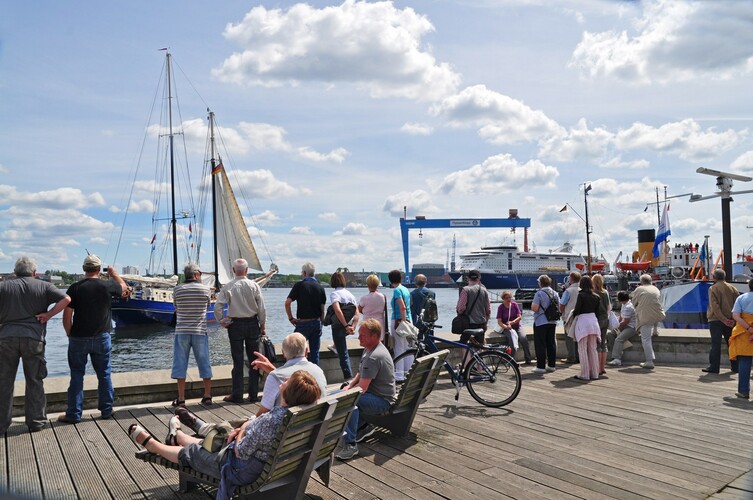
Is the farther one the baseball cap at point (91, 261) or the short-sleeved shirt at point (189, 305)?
the short-sleeved shirt at point (189, 305)

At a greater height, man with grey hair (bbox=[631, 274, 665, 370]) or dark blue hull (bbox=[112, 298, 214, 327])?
man with grey hair (bbox=[631, 274, 665, 370])

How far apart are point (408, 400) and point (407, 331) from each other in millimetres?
2245

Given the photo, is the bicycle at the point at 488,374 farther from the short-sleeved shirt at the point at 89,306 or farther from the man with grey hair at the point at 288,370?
the short-sleeved shirt at the point at 89,306

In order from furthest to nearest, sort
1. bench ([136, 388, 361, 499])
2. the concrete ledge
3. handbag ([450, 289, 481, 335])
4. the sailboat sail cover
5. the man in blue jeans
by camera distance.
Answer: the sailboat sail cover → handbag ([450, 289, 481, 335]) → the concrete ledge → the man in blue jeans → bench ([136, 388, 361, 499])

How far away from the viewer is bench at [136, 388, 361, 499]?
11.8 feet

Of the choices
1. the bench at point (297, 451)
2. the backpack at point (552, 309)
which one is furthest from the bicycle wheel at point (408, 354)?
the bench at point (297, 451)

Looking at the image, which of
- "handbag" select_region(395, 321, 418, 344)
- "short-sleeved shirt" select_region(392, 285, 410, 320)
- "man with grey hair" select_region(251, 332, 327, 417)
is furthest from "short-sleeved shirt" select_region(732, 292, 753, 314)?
"man with grey hair" select_region(251, 332, 327, 417)

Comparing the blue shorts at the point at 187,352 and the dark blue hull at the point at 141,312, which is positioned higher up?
the blue shorts at the point at 187,352

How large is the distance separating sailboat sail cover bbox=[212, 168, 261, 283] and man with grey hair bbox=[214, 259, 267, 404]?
3572cm

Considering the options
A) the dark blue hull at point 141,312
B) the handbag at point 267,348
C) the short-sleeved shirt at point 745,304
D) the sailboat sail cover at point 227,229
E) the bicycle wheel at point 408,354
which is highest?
the sailboat sail cover at point 227,229

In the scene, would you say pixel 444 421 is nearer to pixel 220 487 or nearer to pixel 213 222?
pixel 220 487

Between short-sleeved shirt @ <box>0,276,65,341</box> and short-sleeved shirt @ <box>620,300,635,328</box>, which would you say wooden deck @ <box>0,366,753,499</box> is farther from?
short-sleeved shirt @ <box>620,300,635,328</box>

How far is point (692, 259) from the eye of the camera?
45.9 meters

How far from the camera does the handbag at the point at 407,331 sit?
7.84m
